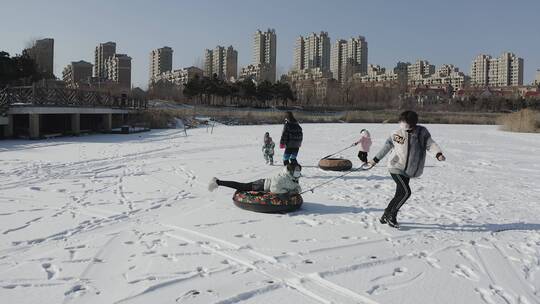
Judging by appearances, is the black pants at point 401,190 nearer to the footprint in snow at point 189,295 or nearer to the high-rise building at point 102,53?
the footprint in snow at point 189,295

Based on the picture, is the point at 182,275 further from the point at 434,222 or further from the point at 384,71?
the point at 384,71

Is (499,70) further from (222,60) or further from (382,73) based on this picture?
(222,60)

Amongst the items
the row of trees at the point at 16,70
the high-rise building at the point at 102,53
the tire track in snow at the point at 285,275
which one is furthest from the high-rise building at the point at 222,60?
the tire track in snow at the point at 285,275

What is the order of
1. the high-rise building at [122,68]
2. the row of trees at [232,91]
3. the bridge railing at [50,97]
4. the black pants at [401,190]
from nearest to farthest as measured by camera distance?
the black pants at [401,190] < the bridge railing at [50,97] < the row of trees at [232,91] < the high-rise building at [122,68]

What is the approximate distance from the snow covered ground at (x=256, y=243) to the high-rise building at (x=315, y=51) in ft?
532

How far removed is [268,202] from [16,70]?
1336 inches

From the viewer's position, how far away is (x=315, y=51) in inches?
6752

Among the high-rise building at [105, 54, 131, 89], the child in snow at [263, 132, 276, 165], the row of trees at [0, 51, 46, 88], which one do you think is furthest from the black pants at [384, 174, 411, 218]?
the high-rise building at [105, 54, 131, 89]

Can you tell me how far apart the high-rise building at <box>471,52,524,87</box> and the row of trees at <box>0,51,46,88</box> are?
16073 centimetres

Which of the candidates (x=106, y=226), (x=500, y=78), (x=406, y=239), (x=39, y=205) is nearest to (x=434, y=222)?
(x=406, y=239)

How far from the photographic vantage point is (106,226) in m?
6.57

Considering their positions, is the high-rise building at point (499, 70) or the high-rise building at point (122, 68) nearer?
the high-rise building at point (122, 68)

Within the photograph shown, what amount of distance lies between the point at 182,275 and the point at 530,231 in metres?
5.15

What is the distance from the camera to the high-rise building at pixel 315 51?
169500 mm
